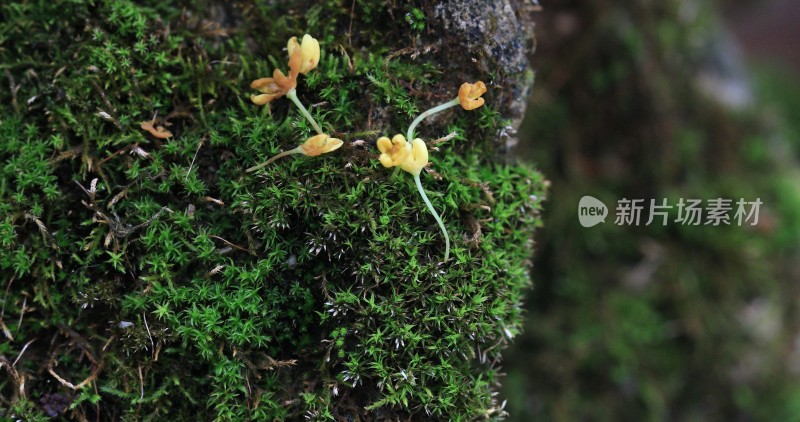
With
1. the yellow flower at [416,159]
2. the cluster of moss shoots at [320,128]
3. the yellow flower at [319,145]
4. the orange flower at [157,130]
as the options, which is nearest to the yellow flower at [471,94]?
the cluster of moss shoots at [320,128]

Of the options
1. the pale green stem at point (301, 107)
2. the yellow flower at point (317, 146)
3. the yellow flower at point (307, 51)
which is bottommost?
the yellow flower at point (317, 146)

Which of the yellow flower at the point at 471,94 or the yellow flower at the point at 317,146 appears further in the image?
the yellow flower at the point at 471,94

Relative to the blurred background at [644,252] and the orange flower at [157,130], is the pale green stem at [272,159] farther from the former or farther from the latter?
the blurred background at [644,252]

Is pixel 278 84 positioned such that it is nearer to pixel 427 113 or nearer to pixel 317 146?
pixel 317 146

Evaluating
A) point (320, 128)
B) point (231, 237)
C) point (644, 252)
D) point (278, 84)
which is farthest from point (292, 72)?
point (644, 252)

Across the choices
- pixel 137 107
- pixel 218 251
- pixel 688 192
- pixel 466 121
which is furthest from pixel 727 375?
pixel 137 107

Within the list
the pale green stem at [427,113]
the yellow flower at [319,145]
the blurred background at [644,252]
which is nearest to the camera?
the yellow flower at [319,145]

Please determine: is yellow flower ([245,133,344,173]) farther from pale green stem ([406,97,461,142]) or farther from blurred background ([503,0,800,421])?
blurred background ([503,0,800,421])
